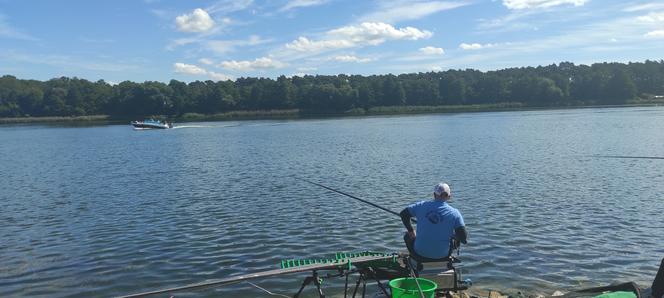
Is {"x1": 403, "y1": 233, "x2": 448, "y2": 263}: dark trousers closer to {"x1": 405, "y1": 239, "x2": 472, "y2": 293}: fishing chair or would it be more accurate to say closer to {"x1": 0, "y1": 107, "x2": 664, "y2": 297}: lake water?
{"x1": 405, "y1": 239, "x2": 472, "y2": 293}: fishing chair

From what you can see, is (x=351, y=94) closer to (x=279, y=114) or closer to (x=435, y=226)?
(x=279, y=114)

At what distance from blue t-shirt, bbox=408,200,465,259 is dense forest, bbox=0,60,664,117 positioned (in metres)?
165

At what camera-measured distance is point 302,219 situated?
19234 mm

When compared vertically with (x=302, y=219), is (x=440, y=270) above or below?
above

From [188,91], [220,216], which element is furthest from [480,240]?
[188,91]

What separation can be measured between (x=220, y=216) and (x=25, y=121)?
185 m

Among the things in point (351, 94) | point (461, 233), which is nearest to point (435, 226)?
point (461, 233)

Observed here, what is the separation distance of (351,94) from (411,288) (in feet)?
547

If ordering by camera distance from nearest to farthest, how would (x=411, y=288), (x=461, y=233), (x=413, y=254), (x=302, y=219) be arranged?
(x=411, y=288)
(x=461, y=233)
(x=413, y=254)
(x=302, y=219)

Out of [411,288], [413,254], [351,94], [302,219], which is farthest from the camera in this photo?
[351,94]

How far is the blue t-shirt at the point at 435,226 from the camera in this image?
8656 mm

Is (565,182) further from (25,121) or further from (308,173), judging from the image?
(25,121)

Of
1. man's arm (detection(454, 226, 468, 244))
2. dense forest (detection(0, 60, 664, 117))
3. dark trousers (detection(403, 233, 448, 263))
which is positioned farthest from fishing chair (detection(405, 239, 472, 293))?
dense forest (detection(0, 60, 664, 117))

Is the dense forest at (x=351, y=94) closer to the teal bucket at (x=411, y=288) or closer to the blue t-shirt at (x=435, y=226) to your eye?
the blue t-shirt at (x=435, y=226)
